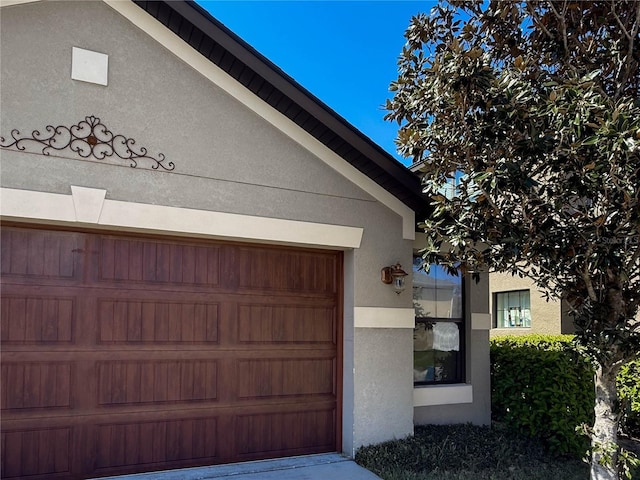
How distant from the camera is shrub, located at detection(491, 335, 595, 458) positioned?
725cm

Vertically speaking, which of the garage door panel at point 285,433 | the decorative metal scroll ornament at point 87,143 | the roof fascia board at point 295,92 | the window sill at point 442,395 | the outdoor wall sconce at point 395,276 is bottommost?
the garage door panel at point 285,433

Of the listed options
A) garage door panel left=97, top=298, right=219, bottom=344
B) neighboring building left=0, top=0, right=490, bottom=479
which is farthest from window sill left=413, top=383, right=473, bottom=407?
garage door panel left=97, top=298, right=219, bottom=344

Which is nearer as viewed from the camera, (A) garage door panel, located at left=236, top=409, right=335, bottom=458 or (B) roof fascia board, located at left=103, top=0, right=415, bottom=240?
(B) roof fascia board, located at left=103, top=0, right=415, bottom=240

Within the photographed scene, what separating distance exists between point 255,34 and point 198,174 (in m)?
3.23

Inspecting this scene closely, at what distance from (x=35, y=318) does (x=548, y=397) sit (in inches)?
262

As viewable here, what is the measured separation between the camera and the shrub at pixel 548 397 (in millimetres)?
7250

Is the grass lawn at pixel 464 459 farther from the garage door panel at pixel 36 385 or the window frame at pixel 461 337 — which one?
the garage door panel at pixel 36 385

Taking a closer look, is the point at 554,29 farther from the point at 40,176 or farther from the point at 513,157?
the point at 40,176

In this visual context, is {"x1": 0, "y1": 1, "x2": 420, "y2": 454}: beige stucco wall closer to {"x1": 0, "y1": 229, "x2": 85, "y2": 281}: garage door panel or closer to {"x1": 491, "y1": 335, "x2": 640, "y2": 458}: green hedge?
{"x1": 0, "y1": 229, "x2": 85, "y2": 281}: garage door panel

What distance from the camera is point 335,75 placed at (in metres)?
11.8

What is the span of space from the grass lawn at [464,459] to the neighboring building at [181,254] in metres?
0.33

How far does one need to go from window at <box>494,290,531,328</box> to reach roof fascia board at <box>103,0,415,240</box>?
925 centimetres

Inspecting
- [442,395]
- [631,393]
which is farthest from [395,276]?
[631,393]

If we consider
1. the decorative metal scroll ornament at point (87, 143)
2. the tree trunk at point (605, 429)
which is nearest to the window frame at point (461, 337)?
the tree trunk at point (605, 429)
